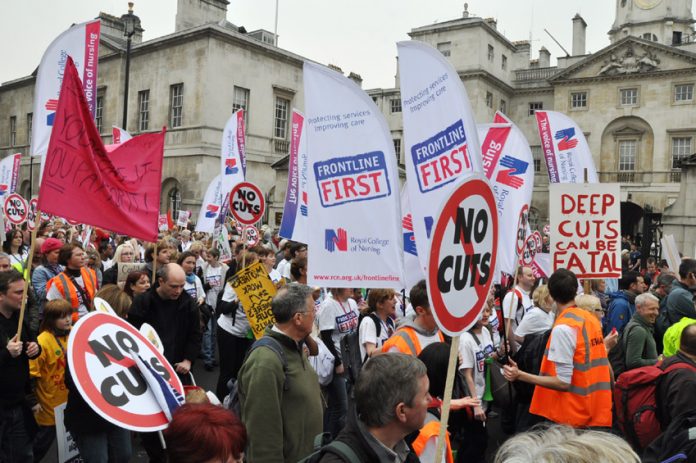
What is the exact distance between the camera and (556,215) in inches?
248

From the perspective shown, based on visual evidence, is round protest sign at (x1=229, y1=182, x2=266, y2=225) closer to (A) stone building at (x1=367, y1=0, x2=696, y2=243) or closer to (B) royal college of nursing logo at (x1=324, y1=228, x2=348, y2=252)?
(B) royal college of nursing logo at (x1=324, y1=228, x2=348, y2=252)

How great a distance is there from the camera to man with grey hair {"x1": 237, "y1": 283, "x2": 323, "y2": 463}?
3.36m

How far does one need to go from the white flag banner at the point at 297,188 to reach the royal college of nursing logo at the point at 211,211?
6200 millimetres

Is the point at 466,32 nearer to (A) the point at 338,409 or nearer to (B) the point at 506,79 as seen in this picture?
(B) the point at 506,79

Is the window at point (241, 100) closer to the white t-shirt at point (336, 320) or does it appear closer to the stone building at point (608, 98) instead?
the stone building at point (608, 98)

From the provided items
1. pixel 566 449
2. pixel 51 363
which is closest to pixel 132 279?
pixel 51 363

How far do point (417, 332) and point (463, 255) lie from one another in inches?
54.2

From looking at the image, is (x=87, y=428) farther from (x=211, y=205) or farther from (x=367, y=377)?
(x=211, y=205)

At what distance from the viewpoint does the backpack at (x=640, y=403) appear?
429cm

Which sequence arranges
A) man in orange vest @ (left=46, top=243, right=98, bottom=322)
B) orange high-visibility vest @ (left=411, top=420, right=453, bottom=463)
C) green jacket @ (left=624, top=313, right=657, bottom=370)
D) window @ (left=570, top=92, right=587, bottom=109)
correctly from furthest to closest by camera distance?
window @ (left=570, top=92, right=587, bottom=109) < man in orange vest @ (left=46, top=243, right=98, bottom=322) < green jacket @ (left=624, top=313, right=657, bottom=370) < orange high-visibility vest @ (left=411, top=420, right=453, bottom=463)

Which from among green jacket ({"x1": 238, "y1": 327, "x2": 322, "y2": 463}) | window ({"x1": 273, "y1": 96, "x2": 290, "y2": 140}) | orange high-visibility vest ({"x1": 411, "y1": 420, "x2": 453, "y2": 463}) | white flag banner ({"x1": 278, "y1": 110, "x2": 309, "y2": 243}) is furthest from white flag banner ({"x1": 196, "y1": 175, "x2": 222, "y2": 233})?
window ({"x1": 273, "y1": 96, "x2": 290, "y2": 140})

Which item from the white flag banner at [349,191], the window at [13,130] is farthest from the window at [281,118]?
the white flag banner at [349,191]

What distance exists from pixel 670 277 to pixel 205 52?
87.6 ft

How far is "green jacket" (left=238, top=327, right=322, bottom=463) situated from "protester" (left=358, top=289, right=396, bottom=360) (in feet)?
5.98
